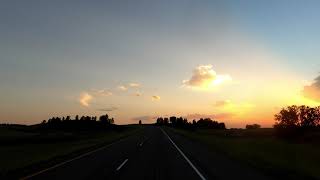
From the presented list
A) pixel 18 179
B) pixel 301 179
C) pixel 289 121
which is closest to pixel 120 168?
pixel 18 179

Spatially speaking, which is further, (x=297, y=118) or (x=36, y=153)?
(x=297, y=118)

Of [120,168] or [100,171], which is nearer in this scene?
[100,171]

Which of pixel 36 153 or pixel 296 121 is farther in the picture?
pixel 296 121

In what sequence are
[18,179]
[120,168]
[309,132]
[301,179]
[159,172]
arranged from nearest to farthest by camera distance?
[18,179], [301,179], [159,172], [120,168], [309,132]

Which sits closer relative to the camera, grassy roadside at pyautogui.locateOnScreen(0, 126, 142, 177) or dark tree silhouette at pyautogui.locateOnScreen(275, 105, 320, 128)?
grassy roadside at pyautogui.locateOnScreen(0, 126, 142, 177)

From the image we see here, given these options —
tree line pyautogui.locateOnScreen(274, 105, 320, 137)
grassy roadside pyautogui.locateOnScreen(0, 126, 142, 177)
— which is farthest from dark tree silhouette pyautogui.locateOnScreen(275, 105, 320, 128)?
grassy roadside pyautogui.locateOnScreen(0, 126, 142, 177)

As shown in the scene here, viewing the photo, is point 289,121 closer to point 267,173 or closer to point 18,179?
point 267,173

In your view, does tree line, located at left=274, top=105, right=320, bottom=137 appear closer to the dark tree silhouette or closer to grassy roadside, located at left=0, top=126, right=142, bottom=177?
the dark tree silhouette

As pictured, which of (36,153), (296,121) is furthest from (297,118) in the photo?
(36,153)

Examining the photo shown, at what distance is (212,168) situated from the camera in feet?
57.4

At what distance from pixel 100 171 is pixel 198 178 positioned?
4.12 meters

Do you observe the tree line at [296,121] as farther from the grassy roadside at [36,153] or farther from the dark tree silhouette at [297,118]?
the grassy roadside at [36,153]

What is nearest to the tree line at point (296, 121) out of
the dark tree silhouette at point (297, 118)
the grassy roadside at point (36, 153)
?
the dark tree silhouette at point (297, 118)

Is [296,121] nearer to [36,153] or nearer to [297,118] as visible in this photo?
[297,118]
